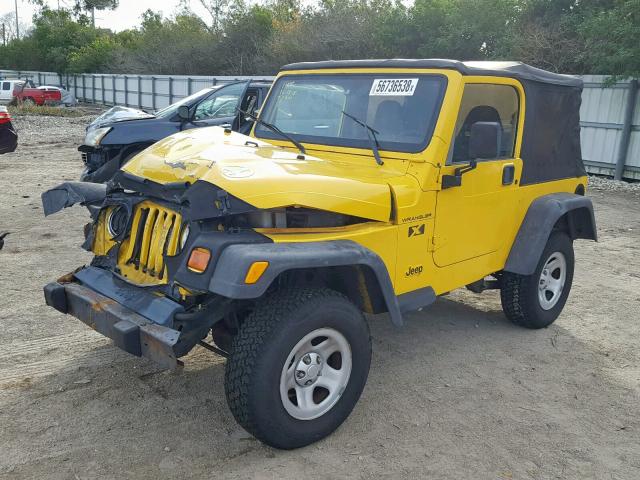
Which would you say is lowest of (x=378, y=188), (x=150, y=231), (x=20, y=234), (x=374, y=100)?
(x=20, y=234)

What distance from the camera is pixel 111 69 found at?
4512 centimetres

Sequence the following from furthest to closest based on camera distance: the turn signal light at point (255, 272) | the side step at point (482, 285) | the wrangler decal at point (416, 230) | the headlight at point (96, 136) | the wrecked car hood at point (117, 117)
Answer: the wrecked car hood at point (117, 117) < the headlight at point (96, 136) < the side step at point (482, 285) < the wrangler decal at point (416, 230) < the turn signal light at point (255, 272)

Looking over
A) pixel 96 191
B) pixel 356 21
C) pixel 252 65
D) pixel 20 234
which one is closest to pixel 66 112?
pixel 252 65

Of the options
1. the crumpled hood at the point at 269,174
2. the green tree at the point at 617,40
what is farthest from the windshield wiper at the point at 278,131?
the green tree at the point at 617,40

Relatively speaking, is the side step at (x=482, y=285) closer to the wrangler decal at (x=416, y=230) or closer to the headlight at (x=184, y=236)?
the wrangler decal at (x=416, y=230)

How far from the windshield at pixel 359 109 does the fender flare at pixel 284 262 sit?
3.12 ft

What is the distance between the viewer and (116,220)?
397 centimetres

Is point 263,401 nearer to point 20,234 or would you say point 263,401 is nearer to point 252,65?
point 20,234

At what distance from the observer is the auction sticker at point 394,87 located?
4070 millimetres

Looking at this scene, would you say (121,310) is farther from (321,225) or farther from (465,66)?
(465,66)

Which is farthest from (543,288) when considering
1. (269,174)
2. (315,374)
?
(269,174)

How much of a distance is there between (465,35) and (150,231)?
17.8 metres

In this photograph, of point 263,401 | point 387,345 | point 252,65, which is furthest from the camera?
point 252,65

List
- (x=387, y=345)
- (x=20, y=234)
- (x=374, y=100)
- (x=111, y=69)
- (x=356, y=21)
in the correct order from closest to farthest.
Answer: (x=374, y=100) < (x=387, y=345) < (x=20, y=234) < (x=356, y=21) < (x=111, y=69)
